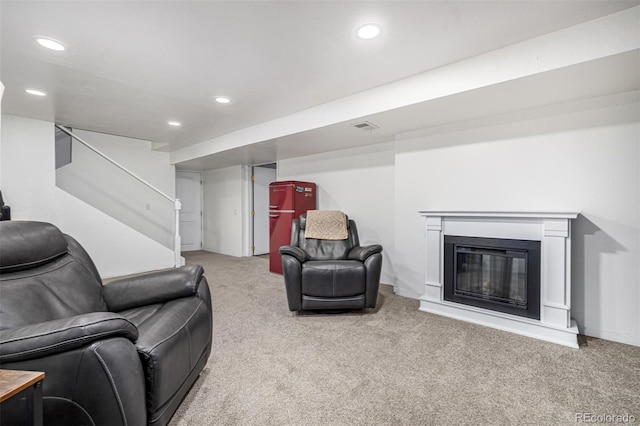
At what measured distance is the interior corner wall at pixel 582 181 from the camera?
7.63 feet

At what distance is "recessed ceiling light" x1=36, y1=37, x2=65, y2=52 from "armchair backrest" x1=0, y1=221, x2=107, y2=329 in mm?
1398

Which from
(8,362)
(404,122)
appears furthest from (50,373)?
(404,122)

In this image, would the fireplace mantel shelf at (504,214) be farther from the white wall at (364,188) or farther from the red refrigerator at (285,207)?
the red refrigerator at (285,207)

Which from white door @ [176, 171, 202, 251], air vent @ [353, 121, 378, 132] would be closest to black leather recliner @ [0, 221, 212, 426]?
air vent @ [353, 121, 378, 132]

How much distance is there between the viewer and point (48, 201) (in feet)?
13.4

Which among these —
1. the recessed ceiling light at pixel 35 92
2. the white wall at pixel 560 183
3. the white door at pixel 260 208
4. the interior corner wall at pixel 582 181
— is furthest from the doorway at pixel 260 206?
the interior corner wall at pixel 582 181

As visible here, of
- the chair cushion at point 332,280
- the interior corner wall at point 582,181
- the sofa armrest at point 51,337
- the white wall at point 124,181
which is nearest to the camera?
the sofa armrest at point 51,337

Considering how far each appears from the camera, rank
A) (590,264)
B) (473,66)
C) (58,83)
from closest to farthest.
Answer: (473,66) → (590,264) → (58,83)

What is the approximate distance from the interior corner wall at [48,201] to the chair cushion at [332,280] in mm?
3520

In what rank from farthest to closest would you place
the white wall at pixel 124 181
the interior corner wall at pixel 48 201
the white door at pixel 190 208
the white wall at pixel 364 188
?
the white door at pixel 190 208
the white wall at pixel 124 181
the white wall at pixel 364 188
the interior corner wall at pixel 48 201

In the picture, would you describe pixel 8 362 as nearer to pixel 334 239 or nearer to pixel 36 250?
pixel 36 250

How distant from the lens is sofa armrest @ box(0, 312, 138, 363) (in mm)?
1016

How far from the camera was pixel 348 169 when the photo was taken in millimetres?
4547

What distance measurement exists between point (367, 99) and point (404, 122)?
544 millimetres
